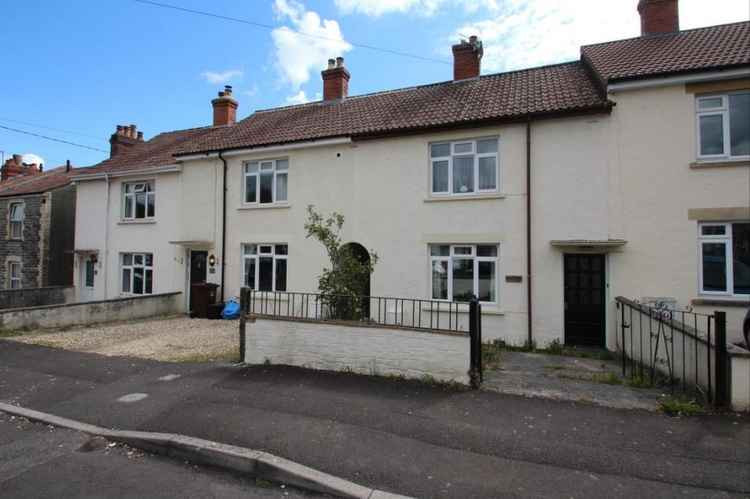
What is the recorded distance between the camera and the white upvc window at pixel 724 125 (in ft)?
28.4

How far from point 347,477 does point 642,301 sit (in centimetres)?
793

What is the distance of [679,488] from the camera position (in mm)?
3621

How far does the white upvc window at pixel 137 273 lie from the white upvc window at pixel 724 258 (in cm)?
1669

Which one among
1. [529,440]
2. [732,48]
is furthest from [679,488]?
[732,48]

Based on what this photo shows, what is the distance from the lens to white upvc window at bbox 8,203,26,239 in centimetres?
1925

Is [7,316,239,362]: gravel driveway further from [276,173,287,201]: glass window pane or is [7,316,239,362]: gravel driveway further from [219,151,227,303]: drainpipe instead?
[276,173,287,201]: glass window pane

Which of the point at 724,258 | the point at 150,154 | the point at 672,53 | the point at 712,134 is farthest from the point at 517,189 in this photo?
the point at 150,154

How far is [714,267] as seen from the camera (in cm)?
873

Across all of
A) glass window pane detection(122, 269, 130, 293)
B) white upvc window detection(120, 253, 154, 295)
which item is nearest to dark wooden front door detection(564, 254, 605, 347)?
white upvc window detection(120, 253, 154, 295)

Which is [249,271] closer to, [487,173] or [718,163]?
[487,173]

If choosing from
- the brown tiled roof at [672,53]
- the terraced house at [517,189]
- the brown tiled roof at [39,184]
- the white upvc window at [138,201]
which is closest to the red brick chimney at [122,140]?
the brown tiled roof at [39,184]

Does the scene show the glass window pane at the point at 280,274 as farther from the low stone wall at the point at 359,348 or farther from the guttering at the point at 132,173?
the guttering at the point at 132,173

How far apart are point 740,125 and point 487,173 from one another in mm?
5161

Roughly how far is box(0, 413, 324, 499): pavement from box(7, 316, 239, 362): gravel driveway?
355cm
